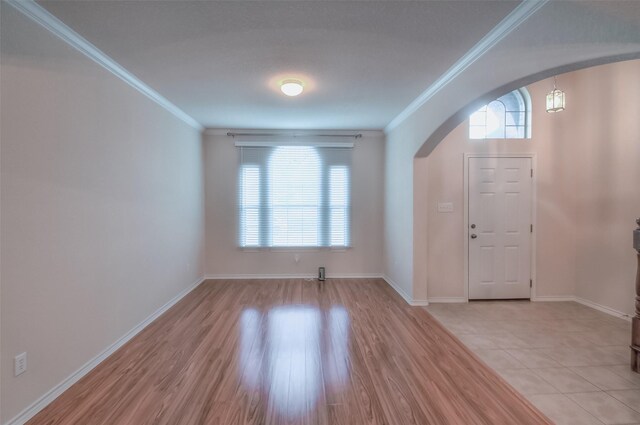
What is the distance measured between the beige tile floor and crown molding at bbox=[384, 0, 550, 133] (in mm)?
2613

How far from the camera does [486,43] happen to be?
7.06 feet

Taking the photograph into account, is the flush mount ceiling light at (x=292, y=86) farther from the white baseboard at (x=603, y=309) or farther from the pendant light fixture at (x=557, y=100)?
the white baseboard at (x=603, y=309)

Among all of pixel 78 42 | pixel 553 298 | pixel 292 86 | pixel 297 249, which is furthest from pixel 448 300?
pixel 78 42

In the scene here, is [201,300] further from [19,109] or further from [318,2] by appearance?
[318,2]

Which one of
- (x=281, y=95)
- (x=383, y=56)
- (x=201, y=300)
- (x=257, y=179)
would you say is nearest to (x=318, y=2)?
(x=383, y=56)

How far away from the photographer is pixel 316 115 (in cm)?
405

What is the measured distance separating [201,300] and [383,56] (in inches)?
149

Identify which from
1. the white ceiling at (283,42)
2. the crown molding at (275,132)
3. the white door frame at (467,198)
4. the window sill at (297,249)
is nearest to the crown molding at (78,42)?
the white ceiling at (283,42)

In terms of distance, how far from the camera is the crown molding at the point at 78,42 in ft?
5.68

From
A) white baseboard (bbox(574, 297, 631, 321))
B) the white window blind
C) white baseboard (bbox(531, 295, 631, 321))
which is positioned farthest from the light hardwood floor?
white baseboard (bbox(574, 297, 631, 321))

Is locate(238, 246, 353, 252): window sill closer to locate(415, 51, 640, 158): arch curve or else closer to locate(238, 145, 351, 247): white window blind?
locate(238, 145, 351, 247): white window blind

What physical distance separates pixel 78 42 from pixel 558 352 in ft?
16.0

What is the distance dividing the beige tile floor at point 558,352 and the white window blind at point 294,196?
222 centimetres

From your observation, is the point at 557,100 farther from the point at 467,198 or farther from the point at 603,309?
the point at 603,309
